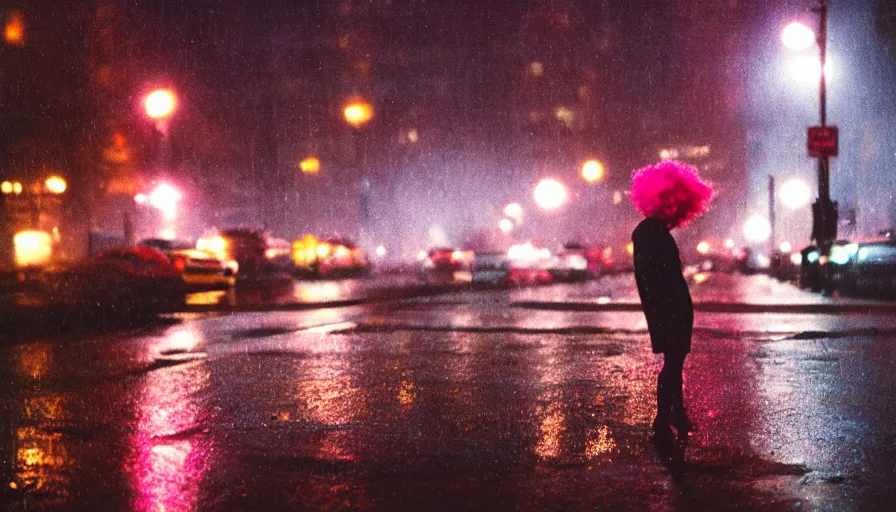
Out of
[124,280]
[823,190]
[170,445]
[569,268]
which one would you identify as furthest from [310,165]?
[170,445]

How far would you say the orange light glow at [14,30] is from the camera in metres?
36.8

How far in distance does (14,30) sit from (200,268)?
19.1m

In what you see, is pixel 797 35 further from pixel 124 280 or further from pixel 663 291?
pixel 124 280

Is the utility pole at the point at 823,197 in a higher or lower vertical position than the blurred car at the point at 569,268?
higher

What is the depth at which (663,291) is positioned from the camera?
5.69 meters

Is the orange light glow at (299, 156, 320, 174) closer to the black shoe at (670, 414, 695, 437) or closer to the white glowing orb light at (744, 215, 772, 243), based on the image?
the white glowing orb light at (744, 215, 772, 243)

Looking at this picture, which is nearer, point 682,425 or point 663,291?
point 663,291

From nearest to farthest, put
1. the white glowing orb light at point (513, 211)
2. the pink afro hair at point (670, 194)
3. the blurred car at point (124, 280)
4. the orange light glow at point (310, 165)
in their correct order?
the pink afro hair at point (670, 194) < the blurred car at point (124, 280) < the orange light glow at point (310, 165) < the white glowing orb light at point (513, 211)

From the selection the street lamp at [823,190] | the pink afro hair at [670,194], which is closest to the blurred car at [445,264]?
the street lamp at [823,190]

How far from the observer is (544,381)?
832 cm

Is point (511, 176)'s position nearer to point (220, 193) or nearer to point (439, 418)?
point (220, 193)

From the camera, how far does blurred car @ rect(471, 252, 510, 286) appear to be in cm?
3325

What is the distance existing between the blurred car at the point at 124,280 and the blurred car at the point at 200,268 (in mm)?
898

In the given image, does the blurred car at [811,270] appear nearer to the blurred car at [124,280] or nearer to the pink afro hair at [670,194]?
the blurred car at [124,280]
